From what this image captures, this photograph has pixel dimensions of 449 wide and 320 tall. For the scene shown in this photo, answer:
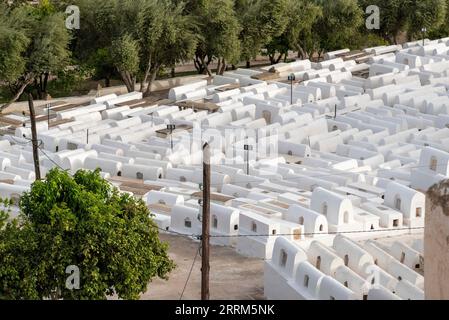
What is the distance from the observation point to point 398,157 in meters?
40.5

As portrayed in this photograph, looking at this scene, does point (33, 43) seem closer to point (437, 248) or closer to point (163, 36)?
point (163, 36)

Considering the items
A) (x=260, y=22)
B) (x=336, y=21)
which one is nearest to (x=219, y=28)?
(x=260, y=22)

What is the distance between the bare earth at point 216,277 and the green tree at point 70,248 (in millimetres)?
3242

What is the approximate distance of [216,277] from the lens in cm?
2994

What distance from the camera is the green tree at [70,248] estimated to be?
2450 centimetres

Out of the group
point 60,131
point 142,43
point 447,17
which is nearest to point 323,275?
point 60,131

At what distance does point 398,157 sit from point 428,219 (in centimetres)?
2136

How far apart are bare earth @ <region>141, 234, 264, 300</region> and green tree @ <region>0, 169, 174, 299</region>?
10.6 ft

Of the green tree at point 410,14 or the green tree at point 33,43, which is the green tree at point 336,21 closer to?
the green tree at point 410,14

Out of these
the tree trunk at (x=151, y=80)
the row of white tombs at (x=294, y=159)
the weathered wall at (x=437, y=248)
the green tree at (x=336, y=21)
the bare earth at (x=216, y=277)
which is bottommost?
the bare earth at (x=216, y=277)

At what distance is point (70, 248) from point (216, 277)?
6288mm

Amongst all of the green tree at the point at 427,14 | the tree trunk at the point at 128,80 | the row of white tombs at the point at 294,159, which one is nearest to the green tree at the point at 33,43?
the tree trunk at the point at 128,80

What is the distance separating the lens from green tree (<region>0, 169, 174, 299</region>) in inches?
965
